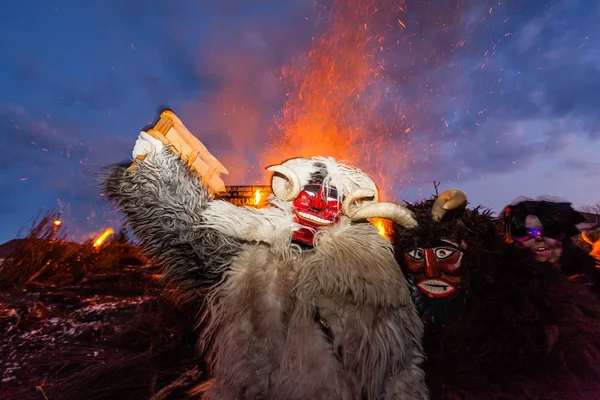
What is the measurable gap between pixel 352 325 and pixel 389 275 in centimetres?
35

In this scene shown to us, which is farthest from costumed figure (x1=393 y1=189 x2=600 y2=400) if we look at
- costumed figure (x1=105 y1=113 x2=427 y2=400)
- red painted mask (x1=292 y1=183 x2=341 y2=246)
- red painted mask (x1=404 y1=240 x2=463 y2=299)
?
red painted mask (x1=292 y1=183 x2=341 y2=246)

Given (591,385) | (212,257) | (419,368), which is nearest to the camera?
(591,385)

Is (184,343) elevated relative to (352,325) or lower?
lower

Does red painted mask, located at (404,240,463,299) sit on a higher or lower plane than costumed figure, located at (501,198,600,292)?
lower

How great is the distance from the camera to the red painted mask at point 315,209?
1.96 metres

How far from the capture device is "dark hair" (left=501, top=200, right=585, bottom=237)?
282cm

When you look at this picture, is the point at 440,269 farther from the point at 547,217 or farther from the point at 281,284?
the point at 547,217

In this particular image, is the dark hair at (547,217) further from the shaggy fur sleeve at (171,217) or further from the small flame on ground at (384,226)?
the shaggy fur sleeve at (171,217)

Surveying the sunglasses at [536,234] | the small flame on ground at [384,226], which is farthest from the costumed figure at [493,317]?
the sunglasses at [536,234]

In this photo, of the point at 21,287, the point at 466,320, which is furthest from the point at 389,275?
the point at 21,287

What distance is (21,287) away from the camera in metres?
3.67

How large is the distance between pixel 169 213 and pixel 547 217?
10.8 feet

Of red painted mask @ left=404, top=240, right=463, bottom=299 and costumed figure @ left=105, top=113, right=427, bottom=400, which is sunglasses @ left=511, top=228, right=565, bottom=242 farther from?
costumed figure @ left=105, top=113, right=427, bottom=400

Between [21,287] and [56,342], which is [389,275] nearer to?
[56,342]
